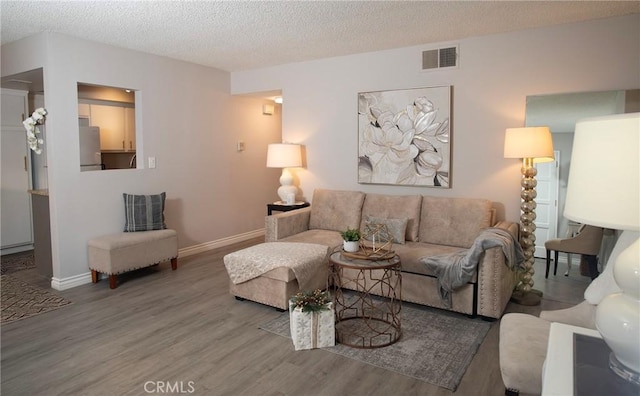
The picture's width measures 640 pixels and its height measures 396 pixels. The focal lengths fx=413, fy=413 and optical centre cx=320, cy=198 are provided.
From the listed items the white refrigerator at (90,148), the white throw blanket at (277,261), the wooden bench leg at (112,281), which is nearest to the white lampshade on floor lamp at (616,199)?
the white throw blanket at (277,261)

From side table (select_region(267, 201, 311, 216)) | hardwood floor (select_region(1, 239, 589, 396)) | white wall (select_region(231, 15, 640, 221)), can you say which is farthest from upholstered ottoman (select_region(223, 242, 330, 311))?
white wall (select_region(231, 15, 640, 221))

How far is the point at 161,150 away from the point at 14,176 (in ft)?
7.04

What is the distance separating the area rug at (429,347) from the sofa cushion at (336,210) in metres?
1.35

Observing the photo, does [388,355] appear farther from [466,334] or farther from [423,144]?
[423,144]

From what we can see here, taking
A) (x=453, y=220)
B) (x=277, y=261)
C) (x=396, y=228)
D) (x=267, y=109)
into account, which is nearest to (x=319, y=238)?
(x=396, y=228)

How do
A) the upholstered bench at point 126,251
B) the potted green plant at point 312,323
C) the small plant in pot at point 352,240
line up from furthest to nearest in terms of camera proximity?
the upholstered bench at point 126,251 → the small plant in pot at point 352,240 → the potted green plant at point 312,323

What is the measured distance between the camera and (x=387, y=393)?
7.54 feet

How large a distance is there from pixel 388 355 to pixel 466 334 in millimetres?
703

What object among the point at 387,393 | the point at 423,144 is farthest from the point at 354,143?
the point at 387,393

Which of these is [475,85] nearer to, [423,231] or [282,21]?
[423,231]

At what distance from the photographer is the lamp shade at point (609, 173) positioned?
1103mm

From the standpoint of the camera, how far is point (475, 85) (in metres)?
4.07

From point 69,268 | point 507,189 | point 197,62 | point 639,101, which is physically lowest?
point 69,268

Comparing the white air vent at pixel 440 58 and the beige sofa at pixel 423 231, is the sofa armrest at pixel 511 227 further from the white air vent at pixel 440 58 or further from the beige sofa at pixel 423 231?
the white air vent at pixel 440 58
